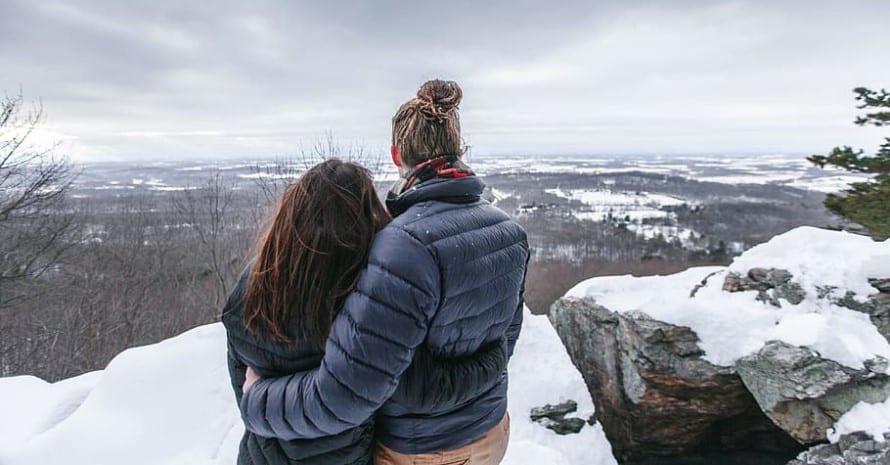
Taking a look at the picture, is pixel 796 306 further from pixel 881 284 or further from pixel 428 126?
pixel 428 126

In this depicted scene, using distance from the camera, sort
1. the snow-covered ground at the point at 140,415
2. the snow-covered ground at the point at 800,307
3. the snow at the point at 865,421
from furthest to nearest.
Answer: the snow-covered ground at the point at 800,307 → the snow at the point at 865,421 → the snow-covered ground at the point at 140,415

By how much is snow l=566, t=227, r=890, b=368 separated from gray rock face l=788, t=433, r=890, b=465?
956 millimetres

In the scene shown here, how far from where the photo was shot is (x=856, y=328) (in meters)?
6.37

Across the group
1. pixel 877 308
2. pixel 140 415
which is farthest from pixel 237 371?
pixel 877 308

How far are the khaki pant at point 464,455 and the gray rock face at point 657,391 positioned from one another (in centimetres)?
610

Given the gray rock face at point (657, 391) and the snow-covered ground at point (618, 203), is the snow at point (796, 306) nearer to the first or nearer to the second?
the gray rock face at point (657, 391)

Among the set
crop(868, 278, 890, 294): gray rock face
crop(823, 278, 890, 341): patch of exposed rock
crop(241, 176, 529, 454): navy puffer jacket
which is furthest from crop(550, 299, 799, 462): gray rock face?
crop(241, 176, 529, 454): navy puffer jacket

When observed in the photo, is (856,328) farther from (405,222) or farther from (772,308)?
(405,222)

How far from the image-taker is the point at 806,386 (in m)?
5.98

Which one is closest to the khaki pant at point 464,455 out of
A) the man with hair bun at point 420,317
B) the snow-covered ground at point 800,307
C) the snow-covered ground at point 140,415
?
the man with hair bun at point 420,317

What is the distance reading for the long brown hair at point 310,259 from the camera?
155cm

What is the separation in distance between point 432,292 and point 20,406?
5654mm

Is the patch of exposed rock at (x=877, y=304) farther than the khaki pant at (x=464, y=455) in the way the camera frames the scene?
Yes

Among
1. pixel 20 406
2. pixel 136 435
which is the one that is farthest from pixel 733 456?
pixel 20 406
